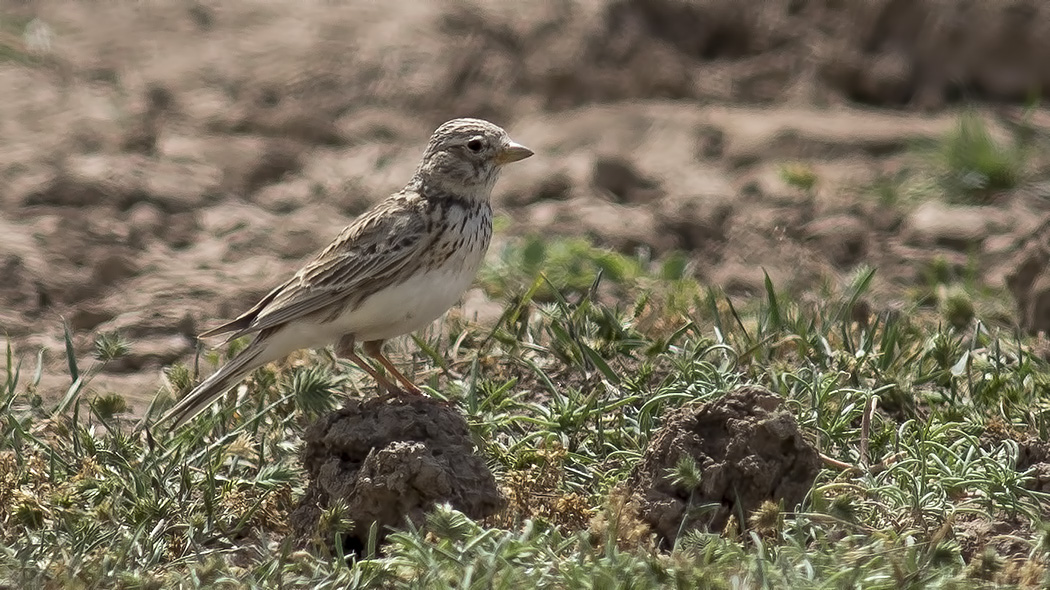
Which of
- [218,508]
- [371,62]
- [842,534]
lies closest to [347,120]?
[371,62]

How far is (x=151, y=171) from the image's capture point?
10.0 m

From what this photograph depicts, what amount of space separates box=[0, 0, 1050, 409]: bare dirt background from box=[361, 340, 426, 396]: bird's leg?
1.93 meters

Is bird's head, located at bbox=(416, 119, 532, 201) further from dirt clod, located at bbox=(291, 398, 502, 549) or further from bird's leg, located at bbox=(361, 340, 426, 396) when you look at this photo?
dirt clod, located at bbox=(291, 398, 502, 549)

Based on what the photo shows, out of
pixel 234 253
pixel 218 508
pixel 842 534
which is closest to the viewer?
pixel 842 534

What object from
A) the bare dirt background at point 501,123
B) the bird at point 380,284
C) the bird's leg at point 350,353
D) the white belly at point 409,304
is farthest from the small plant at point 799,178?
the bird's leg at point 350,353

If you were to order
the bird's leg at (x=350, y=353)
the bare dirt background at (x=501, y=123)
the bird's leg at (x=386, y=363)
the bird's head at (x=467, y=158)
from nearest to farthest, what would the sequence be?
the bird's leg at (x=386, y=363) < the bird's leg at (x=350, y=353) < the bird's head at (x=467, y=158) < the bare dirt background at (x=501, y=123)

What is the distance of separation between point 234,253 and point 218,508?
151 inches

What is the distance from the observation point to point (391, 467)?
5.02 m

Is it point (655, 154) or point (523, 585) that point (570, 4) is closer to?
point (655, 154)

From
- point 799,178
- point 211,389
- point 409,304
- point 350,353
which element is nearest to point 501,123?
point 799,178

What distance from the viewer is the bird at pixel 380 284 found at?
6012 mm

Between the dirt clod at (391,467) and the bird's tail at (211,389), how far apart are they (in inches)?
27.4

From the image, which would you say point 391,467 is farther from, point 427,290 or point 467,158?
point 467,158

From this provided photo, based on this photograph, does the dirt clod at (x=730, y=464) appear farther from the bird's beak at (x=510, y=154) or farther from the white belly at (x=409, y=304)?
the bird's beak at (x=510, y=154)
